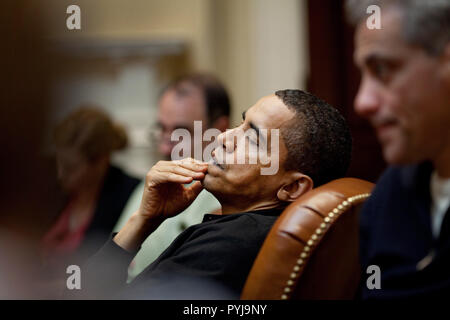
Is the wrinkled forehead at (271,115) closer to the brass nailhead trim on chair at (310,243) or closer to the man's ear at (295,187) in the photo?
the man's ear at (295,187)

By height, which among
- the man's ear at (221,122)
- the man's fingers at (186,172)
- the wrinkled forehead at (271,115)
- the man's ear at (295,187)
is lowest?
the man's ear at (295,187)

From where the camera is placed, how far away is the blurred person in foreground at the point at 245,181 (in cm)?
93

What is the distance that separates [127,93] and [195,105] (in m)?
1.25

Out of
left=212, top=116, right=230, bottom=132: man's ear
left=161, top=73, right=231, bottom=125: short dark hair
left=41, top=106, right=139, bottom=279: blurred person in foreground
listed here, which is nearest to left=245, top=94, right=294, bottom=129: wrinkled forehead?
left=212, top=116, right=230, bottom=132: man's ear

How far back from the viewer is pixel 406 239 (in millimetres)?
709

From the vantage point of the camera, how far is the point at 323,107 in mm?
989

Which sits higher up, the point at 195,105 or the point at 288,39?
the point at 288,39

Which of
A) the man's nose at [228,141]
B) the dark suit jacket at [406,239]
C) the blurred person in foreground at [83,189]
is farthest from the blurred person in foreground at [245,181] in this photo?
the blurred person in foreground at [83,189]

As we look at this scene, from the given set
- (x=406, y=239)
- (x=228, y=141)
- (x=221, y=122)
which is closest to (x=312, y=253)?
(x=406, y=239)

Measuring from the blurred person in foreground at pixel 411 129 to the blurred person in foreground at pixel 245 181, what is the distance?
0.25m

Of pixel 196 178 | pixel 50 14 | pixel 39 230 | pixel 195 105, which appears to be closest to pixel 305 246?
pixel 196 178

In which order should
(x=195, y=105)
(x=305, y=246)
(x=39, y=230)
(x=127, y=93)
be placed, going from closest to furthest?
(x=305, y=246) < (x=195, y=105) < (x=39, y=230) < (x=127, y=93)

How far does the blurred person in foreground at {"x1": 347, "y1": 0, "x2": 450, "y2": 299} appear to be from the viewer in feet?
2.14
